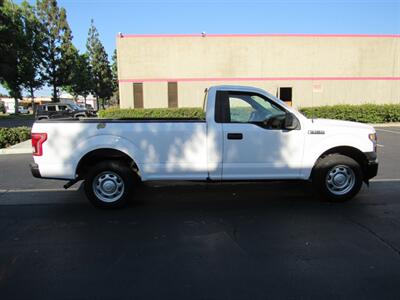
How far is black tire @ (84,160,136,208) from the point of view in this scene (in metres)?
5.60

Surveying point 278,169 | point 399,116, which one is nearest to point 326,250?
point 278,169

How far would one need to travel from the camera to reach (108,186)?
18.6 ft

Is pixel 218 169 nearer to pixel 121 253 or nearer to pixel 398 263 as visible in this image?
pixel 121 253

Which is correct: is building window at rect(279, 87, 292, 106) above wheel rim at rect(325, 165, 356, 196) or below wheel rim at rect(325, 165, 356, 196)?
above

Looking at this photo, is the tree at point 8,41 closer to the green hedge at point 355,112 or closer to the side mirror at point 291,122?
the green hedge at point 355,112

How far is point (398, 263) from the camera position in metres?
3.77

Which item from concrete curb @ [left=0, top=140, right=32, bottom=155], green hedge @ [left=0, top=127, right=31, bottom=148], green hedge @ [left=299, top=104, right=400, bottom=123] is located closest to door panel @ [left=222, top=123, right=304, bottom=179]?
concrete curb @ [left=0, top=140, right=32, bottom=155]

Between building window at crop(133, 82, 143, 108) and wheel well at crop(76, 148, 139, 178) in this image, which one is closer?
wheel well at crop(76, 148, 139, 178)

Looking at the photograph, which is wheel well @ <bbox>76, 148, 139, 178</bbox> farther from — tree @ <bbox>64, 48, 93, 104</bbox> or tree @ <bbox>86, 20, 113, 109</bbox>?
tree @ <bbox>86, 20, 113, 109</bbox>

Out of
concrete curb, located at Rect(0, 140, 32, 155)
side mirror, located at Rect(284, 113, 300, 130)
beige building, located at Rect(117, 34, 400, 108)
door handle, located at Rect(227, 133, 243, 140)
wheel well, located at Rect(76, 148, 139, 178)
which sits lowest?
concrete curb, located at Rect(0, 140, 32, 155)

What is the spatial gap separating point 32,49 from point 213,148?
132 feet

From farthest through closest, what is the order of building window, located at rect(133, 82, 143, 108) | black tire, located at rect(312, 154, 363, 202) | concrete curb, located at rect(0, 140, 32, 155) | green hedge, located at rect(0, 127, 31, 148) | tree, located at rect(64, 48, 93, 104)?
tree, located at rect(64, 48, 93, 104)
building window, located at rect(133, 82, 143, 108)
green hedge, located at rect(0, 127, 31, 148)
concrete curb, located at rect(0, 140, 32, 155)
black tire, located at rect(312, 154, 363, 202)

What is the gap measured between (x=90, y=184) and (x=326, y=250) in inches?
139

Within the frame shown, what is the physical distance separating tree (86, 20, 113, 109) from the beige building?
3374 centimetres
